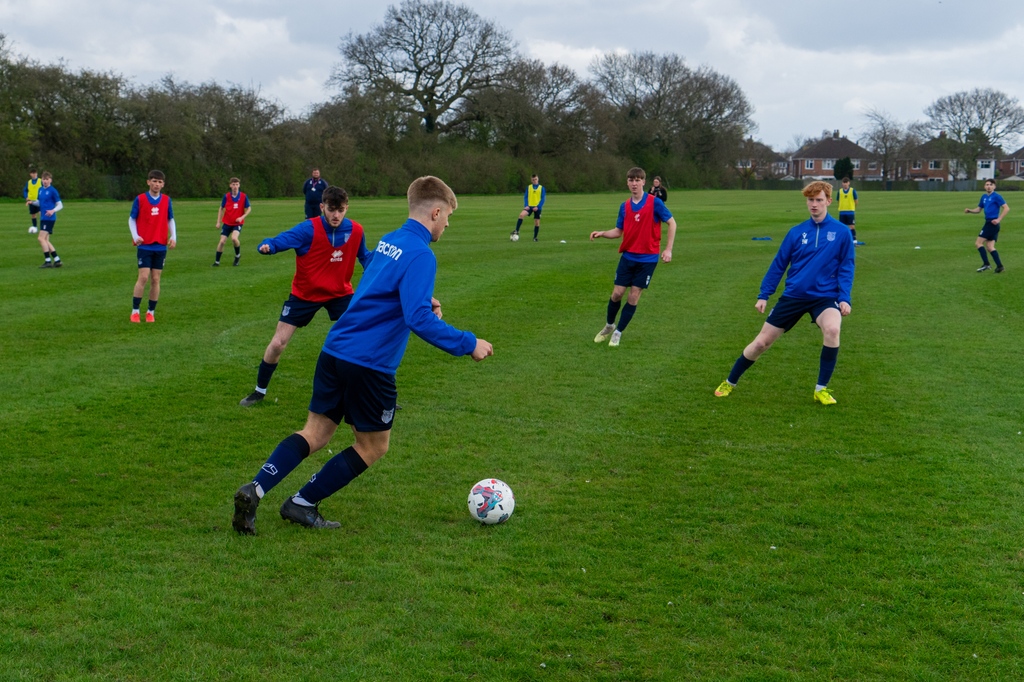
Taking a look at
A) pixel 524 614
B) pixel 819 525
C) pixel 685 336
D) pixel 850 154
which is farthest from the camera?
pixel 850 154

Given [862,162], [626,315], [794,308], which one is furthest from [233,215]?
[862,162]

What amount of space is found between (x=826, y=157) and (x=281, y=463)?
5630 inches

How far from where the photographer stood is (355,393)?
209 inches

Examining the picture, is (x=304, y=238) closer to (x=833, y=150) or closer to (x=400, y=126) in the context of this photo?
(x=400, y=126)

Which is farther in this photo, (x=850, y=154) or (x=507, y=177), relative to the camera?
(x=850, y=154)

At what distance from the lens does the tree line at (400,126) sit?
52.3 m

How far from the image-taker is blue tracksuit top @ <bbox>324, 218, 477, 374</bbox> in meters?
5.00

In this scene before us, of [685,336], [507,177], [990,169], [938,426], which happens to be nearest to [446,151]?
[507,177]

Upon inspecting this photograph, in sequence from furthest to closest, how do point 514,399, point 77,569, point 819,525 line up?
point 514,399 → point 819,525 → point 77,569

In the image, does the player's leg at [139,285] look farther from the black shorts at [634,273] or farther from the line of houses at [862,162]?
the line of houses at [862,162]

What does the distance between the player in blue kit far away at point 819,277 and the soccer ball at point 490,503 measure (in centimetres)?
420

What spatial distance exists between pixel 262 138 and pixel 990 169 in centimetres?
9031

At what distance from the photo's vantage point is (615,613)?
457 cm

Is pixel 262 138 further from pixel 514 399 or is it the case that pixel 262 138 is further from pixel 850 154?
pixel 850 154
